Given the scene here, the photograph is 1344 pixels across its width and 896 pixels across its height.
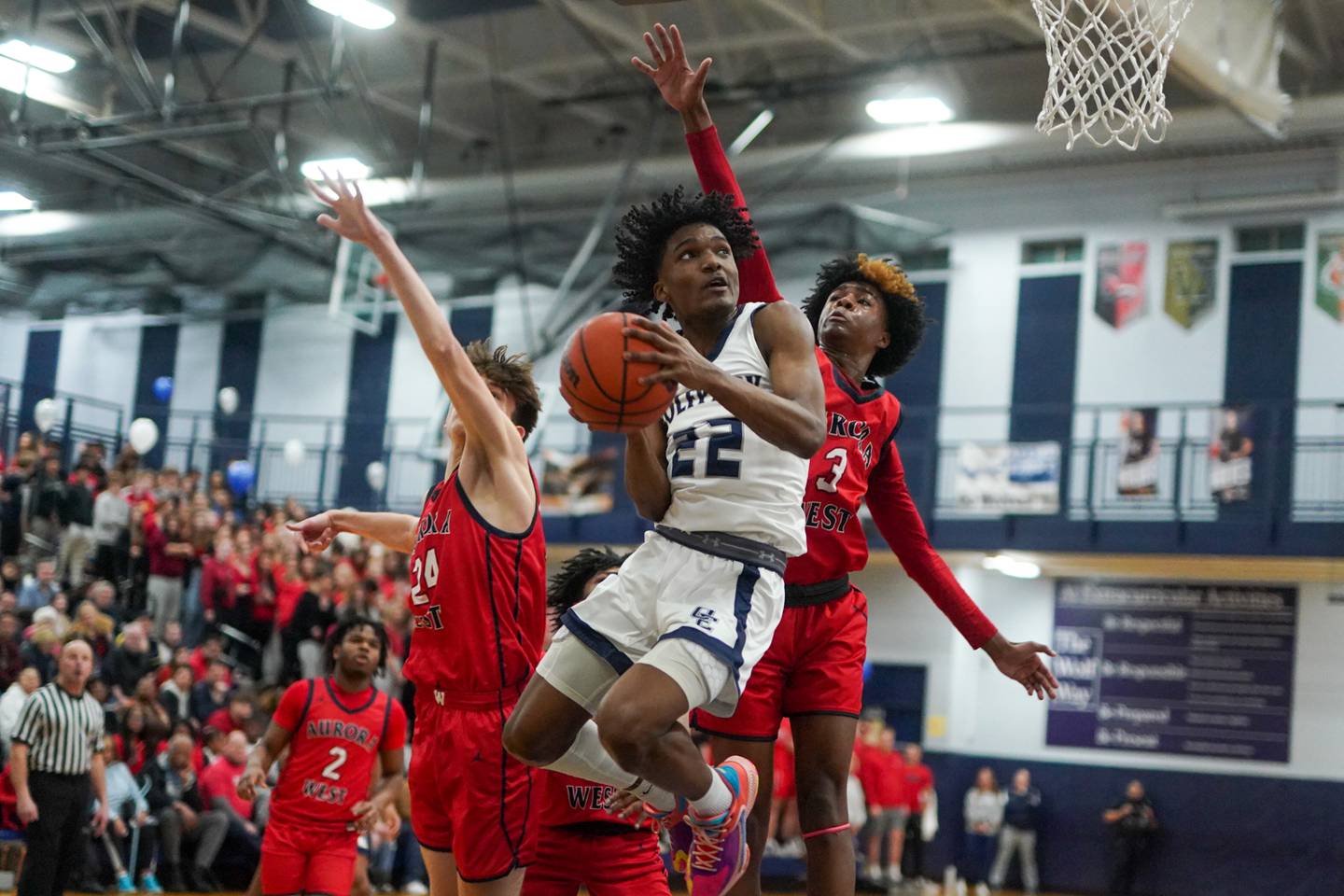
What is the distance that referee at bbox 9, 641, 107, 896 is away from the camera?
9.48m

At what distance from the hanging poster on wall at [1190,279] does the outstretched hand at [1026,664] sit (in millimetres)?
15873

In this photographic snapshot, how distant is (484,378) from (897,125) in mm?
16041

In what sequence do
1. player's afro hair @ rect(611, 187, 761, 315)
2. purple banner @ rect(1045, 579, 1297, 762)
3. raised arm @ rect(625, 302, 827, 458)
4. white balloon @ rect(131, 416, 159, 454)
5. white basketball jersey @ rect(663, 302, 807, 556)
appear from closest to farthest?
raised arm @ rect(625, 302, 827, 458), white basketball jersey @ rect(663, 302, 807, 556), player's afro hair @ rect(611, 187, 761, 315), purple banner @ rect(1045, 579, 1297, 762), white balloon @ rect(131, 416, 159, 454)

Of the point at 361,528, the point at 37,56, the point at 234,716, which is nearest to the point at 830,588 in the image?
the point at 361,528

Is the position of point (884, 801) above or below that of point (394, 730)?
below

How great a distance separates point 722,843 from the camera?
4555mm

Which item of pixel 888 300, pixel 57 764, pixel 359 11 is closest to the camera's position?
pixel 888 300

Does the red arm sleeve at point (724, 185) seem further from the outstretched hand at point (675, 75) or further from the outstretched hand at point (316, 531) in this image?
A: the outstretched hand at point (316, 531)

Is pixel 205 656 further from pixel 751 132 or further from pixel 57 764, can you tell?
pixel 751 132

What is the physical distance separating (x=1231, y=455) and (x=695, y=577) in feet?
51.5

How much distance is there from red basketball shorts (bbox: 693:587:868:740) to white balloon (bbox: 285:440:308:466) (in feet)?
62.6

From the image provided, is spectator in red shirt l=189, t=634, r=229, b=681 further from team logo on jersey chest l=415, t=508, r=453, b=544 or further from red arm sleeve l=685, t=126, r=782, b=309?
red arm sleeve l=685, t=126, r=782, b=309

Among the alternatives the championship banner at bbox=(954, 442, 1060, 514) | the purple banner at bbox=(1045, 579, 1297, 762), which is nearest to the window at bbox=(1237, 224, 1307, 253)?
the championship banner at bbox=(954, 442, 1060, 514)

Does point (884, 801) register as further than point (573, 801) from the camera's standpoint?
Yes
